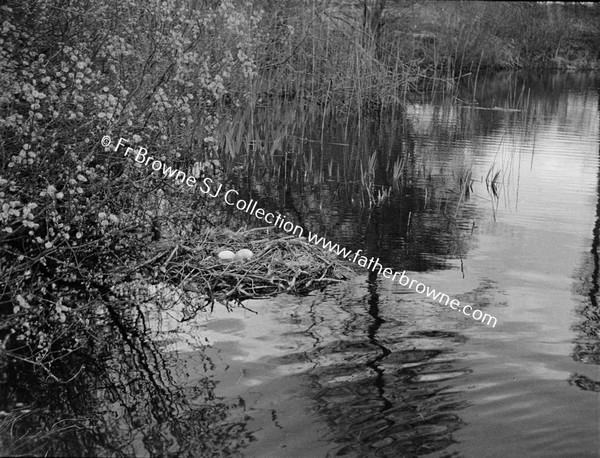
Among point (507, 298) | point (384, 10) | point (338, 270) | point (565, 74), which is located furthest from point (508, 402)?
point (565, 74)

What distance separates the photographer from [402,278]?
9.46m

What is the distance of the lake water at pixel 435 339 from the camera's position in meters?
5.73

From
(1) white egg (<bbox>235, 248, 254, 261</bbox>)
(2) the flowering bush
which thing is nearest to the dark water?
(2) the flowering bush

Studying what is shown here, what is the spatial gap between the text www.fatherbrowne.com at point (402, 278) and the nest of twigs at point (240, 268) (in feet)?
1.59

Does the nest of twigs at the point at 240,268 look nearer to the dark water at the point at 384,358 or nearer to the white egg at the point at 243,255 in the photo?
the white egg at the point at 243,255

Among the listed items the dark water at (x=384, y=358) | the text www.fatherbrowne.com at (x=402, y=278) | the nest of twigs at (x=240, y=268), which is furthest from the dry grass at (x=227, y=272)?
the text www.fatherbrowne.com at (x=402, y=278)

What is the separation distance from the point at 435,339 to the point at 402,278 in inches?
77.6

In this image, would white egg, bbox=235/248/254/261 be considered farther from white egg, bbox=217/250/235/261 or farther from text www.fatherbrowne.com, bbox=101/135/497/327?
text www.fatherbrowne.com, bbox=101/135/497/327

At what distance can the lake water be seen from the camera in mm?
5727

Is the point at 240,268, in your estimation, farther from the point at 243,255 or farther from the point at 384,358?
the point at 384,358

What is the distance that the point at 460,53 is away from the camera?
1444 inches

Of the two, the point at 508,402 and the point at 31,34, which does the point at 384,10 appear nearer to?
the point at 31,34

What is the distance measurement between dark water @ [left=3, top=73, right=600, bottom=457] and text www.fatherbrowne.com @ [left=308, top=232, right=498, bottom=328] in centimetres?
12

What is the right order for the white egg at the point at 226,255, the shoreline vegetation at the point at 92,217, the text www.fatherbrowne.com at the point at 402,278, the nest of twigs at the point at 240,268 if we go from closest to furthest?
the shoreline vegetation at the point at 92,217 < the text www.fatherbrowne.com at the point at 402,278 < the nest of twigs at the point at 240,268 < the white egg at the point at 226,255
